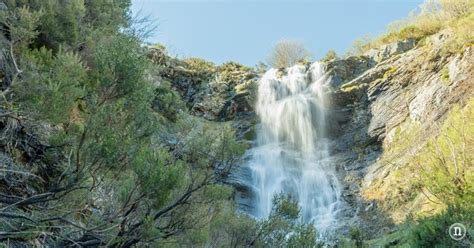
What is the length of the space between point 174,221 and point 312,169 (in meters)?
12.2

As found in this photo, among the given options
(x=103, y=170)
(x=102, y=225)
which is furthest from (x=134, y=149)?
(x=102, y=225)

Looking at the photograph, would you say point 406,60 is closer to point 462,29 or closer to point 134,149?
point 462,29

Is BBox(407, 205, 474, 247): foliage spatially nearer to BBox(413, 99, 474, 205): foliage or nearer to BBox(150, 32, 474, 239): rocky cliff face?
BBox(413, 99, 474, 205): foliage

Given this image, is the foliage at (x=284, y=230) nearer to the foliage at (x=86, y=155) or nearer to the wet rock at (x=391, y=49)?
the foliage at (x=86, y=155)

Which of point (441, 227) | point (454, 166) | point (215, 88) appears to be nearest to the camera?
point (441, 227)

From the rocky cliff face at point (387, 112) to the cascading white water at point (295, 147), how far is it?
1.93 ft

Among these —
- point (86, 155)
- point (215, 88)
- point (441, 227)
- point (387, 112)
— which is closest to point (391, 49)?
point (387, 112)

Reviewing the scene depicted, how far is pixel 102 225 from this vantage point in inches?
120

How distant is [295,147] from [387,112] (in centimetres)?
363

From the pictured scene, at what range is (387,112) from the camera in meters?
15.2

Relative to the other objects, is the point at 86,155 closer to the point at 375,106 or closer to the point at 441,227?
the point at 441,227

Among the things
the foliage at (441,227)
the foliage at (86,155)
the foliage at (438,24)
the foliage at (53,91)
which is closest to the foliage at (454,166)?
the foliage at (441,227)

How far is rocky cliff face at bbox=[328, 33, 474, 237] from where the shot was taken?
12336 mm

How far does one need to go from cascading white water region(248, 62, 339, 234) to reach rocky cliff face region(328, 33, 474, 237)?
0.59 metres
